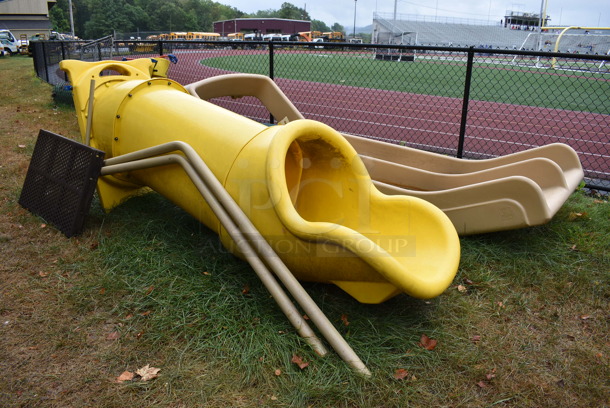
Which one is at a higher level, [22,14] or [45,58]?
[22,14]

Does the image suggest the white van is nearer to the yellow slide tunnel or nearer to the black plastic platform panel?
the black plastic platform panel

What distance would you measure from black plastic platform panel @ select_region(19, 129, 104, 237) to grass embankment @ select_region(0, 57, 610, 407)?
172 mm

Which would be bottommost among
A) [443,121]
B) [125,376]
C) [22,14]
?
[125,376]

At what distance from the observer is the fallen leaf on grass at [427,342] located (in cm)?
285

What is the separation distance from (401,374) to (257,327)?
90 cm

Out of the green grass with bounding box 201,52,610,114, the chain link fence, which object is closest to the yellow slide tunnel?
the chain link fence

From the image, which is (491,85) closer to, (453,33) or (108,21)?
(453,33)

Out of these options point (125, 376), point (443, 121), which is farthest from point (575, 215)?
point (443, 121)

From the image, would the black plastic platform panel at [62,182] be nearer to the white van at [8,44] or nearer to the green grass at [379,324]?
the green grass at [379,324]

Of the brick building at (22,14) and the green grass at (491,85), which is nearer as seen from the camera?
the green grass at (491,85)

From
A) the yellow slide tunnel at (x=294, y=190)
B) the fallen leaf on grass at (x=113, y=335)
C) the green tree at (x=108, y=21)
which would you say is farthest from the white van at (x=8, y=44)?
the green tree at (x=108, y=21)

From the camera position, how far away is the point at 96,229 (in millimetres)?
4234

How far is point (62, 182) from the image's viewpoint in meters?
4.26

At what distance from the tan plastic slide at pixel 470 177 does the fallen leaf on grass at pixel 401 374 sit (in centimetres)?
167
